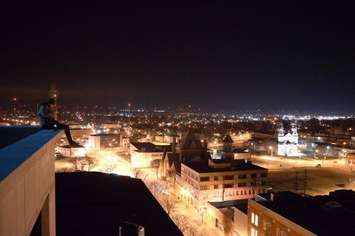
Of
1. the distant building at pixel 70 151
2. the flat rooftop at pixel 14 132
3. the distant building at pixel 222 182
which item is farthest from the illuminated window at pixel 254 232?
the distant building at pixel 70 151

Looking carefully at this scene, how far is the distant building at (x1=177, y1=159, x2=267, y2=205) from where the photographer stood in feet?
78.2

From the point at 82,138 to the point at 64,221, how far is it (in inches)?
2007

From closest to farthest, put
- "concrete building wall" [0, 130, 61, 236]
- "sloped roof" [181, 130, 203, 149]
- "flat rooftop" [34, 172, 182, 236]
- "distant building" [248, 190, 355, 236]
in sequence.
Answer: "concrete building wall" [0, 130, 61, 236], "flat rooftop" [34, 172, 182, 236], "distant building" [248, 190, 355, 236], "sloped roof" [181, 130, 203, 149]

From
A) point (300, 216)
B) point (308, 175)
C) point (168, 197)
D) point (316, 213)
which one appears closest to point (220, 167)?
point (168, 197)

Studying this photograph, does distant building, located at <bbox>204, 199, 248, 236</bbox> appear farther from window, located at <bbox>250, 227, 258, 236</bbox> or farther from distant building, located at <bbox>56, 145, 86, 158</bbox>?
distant building, located at <bbox>56, 145, 86, 158</bbox>

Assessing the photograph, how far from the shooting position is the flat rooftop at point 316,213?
1125cm

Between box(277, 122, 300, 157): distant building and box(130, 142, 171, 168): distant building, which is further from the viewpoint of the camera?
box(277, 122, 300, 157): distant building

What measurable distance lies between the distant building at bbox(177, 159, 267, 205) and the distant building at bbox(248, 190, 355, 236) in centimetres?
756

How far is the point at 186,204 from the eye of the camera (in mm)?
25031

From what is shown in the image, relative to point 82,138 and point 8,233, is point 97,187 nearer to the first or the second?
point 8,233

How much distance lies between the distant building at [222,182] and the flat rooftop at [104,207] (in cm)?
969

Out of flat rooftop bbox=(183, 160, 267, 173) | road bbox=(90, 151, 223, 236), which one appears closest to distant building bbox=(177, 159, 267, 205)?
flat rooftop bbox=(183, 160, 267, 173)

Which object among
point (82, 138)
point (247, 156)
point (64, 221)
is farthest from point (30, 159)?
point (82, 138)

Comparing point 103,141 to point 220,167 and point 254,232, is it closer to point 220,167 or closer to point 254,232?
point 220,167
